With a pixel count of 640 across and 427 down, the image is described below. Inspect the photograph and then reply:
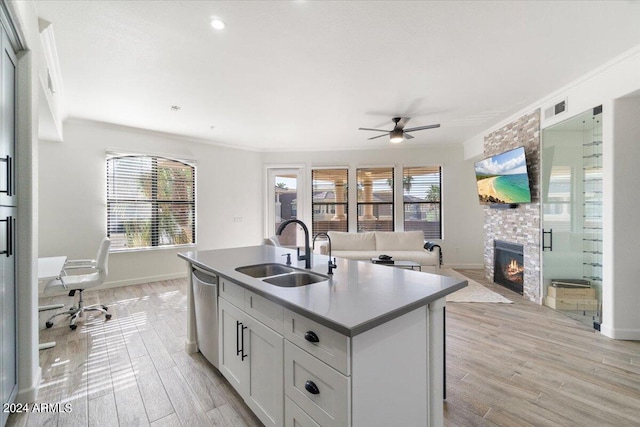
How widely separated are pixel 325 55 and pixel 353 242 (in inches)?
156

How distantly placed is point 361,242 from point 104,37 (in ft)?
16.2

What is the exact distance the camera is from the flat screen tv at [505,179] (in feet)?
13.0

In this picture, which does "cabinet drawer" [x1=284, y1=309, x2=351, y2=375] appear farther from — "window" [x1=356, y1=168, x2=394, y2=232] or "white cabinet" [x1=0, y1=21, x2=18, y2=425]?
"window" [x1=356, y1=168, x2=394, y2=232]

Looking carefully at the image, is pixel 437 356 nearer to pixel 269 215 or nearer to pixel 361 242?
pixel 361 242

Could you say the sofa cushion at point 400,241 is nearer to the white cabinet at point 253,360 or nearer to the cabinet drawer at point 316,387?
the white cabinet at point 253,360

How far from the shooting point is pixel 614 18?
2113 mm

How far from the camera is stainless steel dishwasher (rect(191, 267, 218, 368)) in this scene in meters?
2.11

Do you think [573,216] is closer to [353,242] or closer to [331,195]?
[353,242]

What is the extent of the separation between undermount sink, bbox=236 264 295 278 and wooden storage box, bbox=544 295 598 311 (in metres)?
3.68

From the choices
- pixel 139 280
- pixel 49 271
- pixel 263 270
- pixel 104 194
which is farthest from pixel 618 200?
pixel 104 194

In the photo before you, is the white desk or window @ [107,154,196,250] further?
window @ [107,154,196,250]

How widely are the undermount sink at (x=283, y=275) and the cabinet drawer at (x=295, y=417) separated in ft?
2.20

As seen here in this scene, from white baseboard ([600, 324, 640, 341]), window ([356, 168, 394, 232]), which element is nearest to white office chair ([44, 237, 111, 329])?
window ([356, 168, 394, 232])

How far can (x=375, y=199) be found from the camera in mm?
6555
